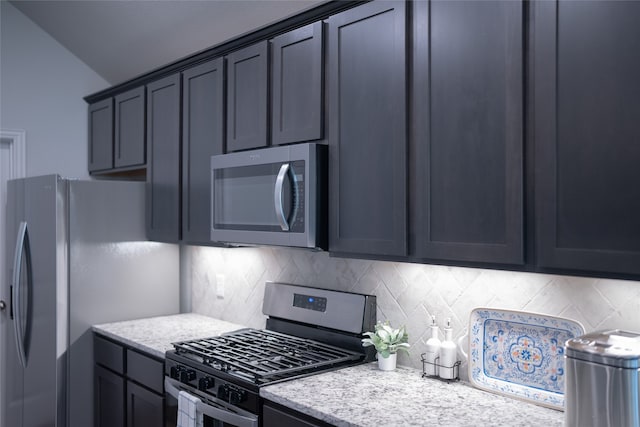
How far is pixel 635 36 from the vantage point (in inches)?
52.7

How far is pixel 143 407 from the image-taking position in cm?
278

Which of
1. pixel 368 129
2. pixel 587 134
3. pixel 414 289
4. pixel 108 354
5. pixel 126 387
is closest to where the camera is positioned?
pixel 587 134

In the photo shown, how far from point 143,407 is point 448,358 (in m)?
1.59

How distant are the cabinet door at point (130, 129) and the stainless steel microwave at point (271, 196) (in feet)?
3.16

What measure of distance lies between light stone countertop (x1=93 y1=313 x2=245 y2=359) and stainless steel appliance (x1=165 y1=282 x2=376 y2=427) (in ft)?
→ 0.75

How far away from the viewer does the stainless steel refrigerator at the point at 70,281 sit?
3.12 m

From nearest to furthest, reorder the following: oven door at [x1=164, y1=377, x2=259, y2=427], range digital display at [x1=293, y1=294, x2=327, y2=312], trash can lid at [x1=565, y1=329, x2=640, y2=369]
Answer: trash can lid at [x1=565, y1=329, x2=640, y2=369] < oven door at [x1=164, y1=377, x2=259, y2=427] < range digital display at [x1=293, y1=294, x2=327, y2=312]

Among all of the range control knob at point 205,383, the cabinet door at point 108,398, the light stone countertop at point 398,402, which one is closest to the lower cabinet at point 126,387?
the cabinet door at point 108,398

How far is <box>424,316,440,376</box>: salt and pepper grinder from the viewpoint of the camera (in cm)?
209

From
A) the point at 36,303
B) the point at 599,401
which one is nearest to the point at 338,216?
the point at 599,401

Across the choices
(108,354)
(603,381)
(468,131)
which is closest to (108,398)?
(108,354)

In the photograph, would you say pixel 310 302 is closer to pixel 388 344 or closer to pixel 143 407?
pixel 388 344

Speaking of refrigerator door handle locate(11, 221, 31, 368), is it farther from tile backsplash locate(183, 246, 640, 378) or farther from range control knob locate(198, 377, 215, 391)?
range control knob locate(198, 377, 215, 391)

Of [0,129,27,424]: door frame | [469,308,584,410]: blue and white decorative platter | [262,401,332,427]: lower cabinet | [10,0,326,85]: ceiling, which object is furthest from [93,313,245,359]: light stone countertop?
[10,0,326,85]: ceiling
